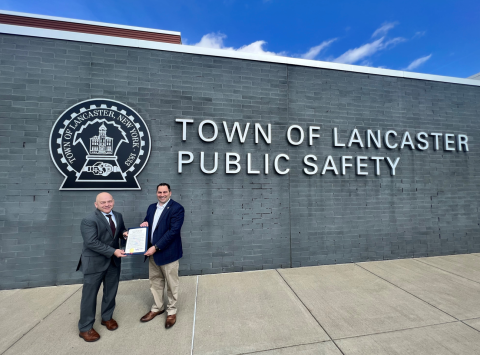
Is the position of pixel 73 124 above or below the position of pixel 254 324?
above

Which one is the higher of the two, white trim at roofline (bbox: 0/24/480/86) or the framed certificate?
white trim at roofline (bbox: 0/24/480/86)

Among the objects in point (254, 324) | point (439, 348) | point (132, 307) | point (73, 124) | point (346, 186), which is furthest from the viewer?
point (346, 186)

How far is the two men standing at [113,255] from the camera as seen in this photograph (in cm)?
255

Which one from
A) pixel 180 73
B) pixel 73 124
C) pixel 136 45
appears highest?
pixel 136 45

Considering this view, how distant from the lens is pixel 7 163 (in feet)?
12.8

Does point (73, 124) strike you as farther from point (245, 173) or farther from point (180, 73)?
point (245, 173)

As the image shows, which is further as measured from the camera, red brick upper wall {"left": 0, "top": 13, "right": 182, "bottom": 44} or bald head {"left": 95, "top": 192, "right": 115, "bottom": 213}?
red brick upper wall {"left": 0, "top": 13, "right": 182, "bottom": 44}

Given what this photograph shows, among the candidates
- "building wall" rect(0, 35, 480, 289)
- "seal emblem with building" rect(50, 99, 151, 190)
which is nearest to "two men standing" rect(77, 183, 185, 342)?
"building wall" rect(0, 35, 480, 289)

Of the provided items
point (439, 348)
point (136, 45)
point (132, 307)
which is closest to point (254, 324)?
point (132, 307)

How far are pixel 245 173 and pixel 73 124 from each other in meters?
3.25

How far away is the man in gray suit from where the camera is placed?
252 cm

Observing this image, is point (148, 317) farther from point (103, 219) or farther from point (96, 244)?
point (103, 219)

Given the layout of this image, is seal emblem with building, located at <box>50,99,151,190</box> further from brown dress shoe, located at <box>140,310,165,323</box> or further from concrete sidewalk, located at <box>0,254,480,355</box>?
brown dress shoe, located at <box>140,310,165,323</box>

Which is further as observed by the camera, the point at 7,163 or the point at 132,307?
the point at 7,163
